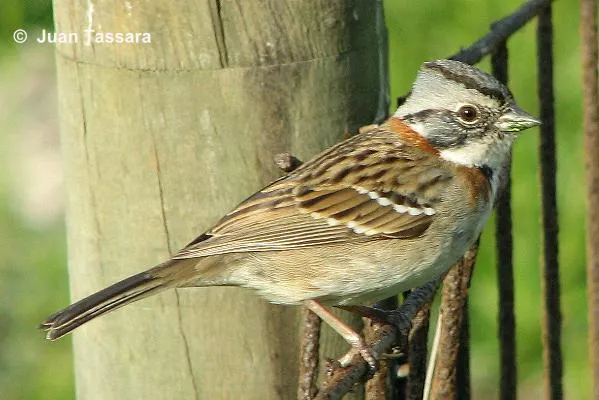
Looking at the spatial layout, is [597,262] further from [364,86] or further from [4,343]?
[4,343]

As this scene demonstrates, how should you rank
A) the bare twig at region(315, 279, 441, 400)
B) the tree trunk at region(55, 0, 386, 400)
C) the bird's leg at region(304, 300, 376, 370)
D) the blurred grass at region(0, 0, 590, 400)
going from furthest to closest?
the blurred grass at region(0, 0, 590, 400) → the bird's leg at region(304, 300, 376, 370) → the tree trunk at region(55, 0, 386, 400) → the bare twig at region(315, 279, 441, 400)

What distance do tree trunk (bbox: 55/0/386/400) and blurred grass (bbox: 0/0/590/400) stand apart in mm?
2313

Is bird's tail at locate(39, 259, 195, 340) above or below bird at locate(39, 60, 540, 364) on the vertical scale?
below

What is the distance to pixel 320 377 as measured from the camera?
316cm

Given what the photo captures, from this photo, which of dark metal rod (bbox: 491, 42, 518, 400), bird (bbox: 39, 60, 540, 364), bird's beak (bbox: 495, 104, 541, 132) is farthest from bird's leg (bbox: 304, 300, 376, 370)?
bird's beak (bbox: 495, 104, 541, 132)

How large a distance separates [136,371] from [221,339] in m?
0.24

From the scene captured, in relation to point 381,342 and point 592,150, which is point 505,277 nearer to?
point 592,150

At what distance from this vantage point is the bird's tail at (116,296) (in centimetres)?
288

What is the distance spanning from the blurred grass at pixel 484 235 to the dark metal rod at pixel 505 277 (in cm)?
169

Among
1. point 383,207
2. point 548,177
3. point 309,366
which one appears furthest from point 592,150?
point 309,366

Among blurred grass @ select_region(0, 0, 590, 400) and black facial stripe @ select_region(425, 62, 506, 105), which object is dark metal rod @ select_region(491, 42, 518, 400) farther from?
A: blurred grass @ select_region(0, 0, 590, 400)

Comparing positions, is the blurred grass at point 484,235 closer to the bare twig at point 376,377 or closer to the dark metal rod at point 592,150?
the dark metal rod at point 592,150

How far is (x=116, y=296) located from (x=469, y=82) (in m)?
1.24

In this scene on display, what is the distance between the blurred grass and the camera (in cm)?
527
